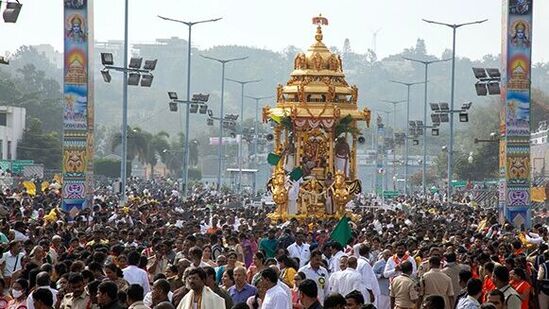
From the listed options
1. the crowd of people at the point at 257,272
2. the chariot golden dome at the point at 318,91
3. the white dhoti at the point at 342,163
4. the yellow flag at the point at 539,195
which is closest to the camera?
the crowd of people at the point at 257,272

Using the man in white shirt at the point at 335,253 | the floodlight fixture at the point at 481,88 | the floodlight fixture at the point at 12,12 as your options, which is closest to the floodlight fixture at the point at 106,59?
the floodlight fixture at the point at 481,88

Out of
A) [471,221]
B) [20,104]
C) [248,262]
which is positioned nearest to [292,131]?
[471,221]

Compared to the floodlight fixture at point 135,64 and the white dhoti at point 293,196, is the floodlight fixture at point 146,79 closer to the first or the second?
the floodlight fixture at point 135,64

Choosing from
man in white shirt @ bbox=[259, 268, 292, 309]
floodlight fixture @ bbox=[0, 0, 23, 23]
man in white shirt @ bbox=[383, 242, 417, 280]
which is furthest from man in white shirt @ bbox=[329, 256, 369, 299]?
floodlight fixture @ bbox=[0, 0, 23, 23]

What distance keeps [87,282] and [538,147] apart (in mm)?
80247

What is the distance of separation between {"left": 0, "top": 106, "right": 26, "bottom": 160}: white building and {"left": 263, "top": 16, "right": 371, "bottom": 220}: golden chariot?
43.9 m

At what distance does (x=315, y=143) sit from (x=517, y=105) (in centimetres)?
1210

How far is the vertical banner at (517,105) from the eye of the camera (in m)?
38.1

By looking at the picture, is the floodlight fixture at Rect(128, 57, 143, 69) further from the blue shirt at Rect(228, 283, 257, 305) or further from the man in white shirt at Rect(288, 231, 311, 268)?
the blue shirt at Rect(228, 283, 257, 305)

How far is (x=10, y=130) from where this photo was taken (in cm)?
9369

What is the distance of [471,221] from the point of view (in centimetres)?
4256

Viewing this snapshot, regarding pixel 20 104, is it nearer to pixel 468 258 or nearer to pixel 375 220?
pixel 375 220

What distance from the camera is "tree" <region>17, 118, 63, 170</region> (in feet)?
316

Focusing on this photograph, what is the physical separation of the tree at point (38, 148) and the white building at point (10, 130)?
0.48 meters
